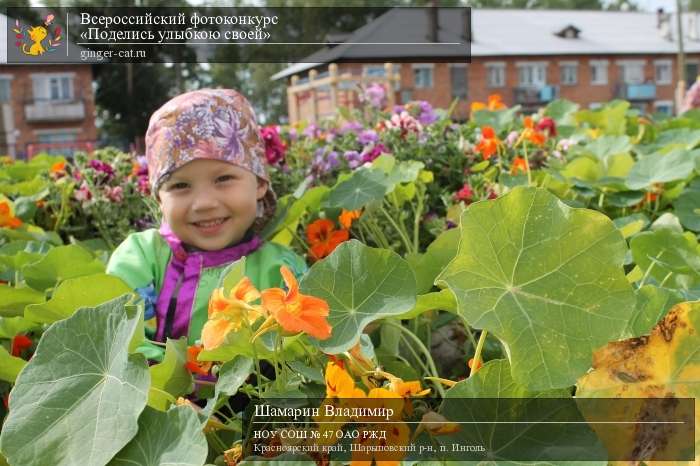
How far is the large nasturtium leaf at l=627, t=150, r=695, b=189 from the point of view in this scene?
143cm

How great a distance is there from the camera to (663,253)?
93 cm

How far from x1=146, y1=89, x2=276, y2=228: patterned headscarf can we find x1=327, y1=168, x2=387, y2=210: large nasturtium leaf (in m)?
0.15

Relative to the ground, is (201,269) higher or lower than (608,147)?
lower

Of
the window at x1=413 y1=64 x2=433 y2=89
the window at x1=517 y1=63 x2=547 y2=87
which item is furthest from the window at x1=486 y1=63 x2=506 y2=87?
the window at x1=413 y1=64 x2=433 y2=89

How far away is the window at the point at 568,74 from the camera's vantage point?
83.6 feet

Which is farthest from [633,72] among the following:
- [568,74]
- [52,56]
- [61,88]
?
[52,56]

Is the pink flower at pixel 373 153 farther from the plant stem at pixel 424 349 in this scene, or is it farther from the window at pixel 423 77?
the window at pixel 423 77

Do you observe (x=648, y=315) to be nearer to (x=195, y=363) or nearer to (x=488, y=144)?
(x=195, y=363)

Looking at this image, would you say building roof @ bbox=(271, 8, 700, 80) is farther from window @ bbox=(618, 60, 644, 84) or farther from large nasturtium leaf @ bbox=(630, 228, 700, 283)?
large nasturtium leaf @ bbox=(630, 228, 700, 283)

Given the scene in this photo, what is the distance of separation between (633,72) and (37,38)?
2782 centimetres

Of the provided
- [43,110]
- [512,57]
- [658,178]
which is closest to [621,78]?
[512,57]

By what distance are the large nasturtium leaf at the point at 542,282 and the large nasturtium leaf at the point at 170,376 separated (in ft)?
0.98

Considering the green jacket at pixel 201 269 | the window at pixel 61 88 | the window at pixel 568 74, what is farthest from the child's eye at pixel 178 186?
the window at pixel 568 74

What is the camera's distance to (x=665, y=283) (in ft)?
3.03
